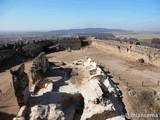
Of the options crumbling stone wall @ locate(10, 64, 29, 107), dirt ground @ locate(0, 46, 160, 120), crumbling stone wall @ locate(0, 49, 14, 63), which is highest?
crumbling stone wall @ locate(10, 64, 29, 107)

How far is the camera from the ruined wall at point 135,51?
20.7m

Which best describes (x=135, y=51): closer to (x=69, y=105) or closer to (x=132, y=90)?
(x=132, y=90)

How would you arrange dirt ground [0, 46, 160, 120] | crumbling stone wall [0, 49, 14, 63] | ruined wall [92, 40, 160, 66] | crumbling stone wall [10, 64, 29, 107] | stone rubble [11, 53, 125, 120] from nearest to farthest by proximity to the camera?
stone rubble [11, 53, 125, 120] < crumbling stone wall [10, 64, 29, 107] < dirt ground [0, 46, 160, 120] < ruined wall [92, 40, 160, 66] < crumbling stone wall [0, 49, 14, 63]

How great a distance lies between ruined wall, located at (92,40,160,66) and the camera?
2065 centimetres

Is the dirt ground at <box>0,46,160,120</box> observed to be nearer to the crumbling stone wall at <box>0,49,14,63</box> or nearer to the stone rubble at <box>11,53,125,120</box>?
the stone rubble at <box>11,53,125,120</box>

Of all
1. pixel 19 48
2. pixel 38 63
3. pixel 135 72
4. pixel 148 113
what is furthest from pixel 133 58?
pixel 19 48

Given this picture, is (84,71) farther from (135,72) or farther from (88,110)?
(88,110)

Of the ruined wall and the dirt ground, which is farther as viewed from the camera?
the ruined wall

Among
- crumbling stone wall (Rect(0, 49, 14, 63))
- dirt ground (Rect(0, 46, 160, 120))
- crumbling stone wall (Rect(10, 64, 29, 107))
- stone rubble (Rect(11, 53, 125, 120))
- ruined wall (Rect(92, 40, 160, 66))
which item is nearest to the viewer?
stone rubble (Rect(11, 53, 125, 120))

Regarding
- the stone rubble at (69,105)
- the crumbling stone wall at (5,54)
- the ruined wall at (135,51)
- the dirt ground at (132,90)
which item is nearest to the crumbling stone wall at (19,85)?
the stone rubble at (69,105)

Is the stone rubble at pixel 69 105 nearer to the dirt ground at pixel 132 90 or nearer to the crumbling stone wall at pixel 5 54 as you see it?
the dirt ground at pixel 132 90

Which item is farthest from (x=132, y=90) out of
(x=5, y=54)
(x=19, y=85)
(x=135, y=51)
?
(x=5, y=54)

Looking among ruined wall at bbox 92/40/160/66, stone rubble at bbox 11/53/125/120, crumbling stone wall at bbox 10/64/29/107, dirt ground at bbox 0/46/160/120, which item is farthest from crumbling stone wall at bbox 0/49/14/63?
crumbling stone wall at bbox 10/64/29/107

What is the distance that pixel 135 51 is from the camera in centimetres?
2448
